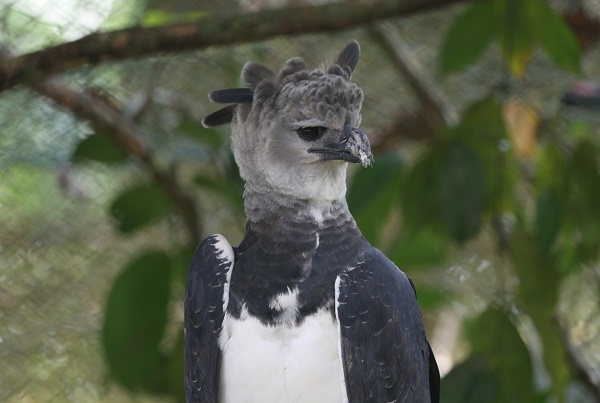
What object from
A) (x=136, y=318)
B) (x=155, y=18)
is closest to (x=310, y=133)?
(x=136, y=318)

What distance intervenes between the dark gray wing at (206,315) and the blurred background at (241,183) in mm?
485

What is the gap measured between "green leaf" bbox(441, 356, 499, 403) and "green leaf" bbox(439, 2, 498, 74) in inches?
21.4

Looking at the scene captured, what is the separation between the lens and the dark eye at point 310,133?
50.3 inches

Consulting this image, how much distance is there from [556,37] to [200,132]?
72cm

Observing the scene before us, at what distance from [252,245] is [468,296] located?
1.23 meters

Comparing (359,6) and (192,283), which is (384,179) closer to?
(359,6)

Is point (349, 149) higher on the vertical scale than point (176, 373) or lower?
higher

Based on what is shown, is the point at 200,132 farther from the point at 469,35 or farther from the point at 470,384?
the point at 470,384

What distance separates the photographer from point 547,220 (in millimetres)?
1783

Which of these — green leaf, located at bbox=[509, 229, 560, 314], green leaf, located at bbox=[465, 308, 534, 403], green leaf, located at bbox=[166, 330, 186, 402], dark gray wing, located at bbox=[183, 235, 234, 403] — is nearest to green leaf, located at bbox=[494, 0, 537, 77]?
green leaf, located at bbox=[509, 229, 560, 314]

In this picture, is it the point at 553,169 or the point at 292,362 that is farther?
the point at 553,169

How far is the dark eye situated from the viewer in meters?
1.28

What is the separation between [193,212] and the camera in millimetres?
2102

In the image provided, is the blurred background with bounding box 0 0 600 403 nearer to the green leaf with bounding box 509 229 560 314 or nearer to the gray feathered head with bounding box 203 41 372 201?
the green leaf with bounding box 509 229 560 314
